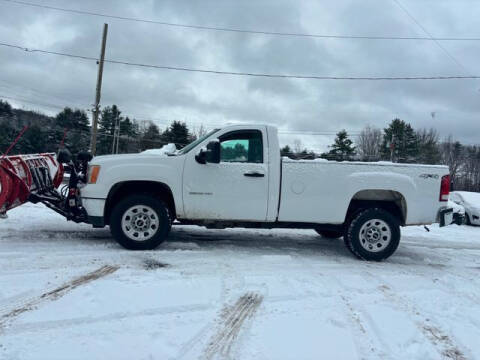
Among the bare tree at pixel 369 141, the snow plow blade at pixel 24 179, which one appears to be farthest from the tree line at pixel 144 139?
→ the snow plow blade at pixel 24 179

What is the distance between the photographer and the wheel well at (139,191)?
589 centimetres

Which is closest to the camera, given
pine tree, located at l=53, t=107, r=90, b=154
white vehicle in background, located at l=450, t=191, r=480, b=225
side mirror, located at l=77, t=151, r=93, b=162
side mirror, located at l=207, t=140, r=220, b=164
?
side mirror, located at l=207, t=140, r=220, b=164

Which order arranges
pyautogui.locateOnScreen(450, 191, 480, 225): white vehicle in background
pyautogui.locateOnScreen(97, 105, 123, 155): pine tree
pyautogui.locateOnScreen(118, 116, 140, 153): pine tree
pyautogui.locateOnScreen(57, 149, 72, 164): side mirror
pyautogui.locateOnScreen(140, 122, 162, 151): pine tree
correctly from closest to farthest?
pyautogui.locateOnScreen(57, 149, 72, 164): side mirror, pyautogui.locateOnScreen(450, 191, 480, 225): white vehicle in background, pyautogui.locateOnScreen(140, 122, 162, 151): pine tree, pyautogui.locateOnScreen(97, 105, 123, 155): pine tree, pyautogui.locateOnScreen(118, 116, 140, 153): pine tree

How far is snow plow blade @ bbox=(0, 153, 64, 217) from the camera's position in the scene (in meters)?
5.65

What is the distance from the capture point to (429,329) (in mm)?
3529

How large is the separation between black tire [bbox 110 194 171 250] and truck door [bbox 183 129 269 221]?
16.5 inches

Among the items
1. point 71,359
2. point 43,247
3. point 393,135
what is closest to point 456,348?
point 71,359

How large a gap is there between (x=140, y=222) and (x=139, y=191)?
0.52 m

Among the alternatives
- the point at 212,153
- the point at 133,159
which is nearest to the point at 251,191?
the point at 212,153

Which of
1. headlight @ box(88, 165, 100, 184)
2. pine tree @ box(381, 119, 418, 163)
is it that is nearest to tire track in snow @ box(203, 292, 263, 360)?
headlight @ box(88, 165, 100, 184)

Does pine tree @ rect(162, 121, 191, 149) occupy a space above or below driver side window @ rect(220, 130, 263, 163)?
above

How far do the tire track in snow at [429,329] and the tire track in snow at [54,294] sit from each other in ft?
10.8

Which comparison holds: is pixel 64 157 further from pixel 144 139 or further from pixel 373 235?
pixel 144 139

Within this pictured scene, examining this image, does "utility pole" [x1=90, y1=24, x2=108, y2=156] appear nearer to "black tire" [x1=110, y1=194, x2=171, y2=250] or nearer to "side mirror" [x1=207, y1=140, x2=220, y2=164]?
"black tire" [x1=110, y1=194, x2=171, y2=250]
